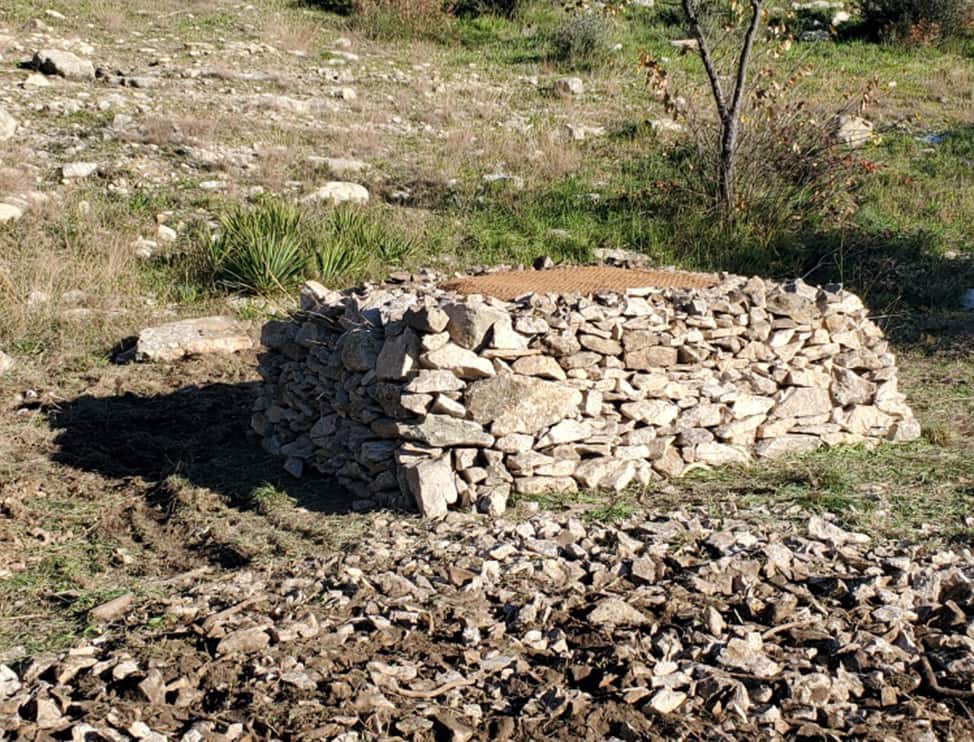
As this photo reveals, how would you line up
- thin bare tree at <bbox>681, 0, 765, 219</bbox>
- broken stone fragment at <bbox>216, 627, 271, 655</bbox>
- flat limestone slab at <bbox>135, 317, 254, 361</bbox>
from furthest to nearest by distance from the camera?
thin bare tree at <bbox>681, 0, 765, 219</bbox>
flat limestone slab at <bbox>135, 317, 254, 361</bbox>
broken stone fragment at <bbox>216, 627, 271, 655</bbox>

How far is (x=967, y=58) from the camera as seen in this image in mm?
18828

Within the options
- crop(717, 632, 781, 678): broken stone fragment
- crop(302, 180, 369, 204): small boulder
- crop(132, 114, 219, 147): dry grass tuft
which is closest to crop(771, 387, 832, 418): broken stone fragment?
crop(717, 632, 781, 678): broken stone fragment

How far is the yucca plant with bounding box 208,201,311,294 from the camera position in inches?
377

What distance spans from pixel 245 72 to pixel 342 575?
1246 centimetres

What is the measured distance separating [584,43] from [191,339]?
35.7ft

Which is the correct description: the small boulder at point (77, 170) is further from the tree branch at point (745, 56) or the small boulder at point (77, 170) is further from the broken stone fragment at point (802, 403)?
the broken stone fragment at point (802, 403)

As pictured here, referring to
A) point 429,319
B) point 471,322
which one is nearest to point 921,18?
point 471,322

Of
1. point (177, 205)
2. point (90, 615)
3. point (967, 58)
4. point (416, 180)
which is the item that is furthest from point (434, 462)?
point (967, 58)

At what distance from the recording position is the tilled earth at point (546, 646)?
11.9ft

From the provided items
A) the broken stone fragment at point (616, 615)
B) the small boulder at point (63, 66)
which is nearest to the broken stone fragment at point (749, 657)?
the broken stone fragment at point (616, 615)

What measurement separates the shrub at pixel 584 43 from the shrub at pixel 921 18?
5003 millimetres

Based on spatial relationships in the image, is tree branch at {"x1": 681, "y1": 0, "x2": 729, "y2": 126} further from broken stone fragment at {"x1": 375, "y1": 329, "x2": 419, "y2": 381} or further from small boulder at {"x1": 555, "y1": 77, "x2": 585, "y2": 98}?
broken stone fragment at {"x1": 375, "y1": 329, "x2": 419, "y2": 381}

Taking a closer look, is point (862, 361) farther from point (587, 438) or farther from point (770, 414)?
point (587, 438)

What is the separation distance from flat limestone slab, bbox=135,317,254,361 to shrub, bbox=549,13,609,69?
1014 centimetres
